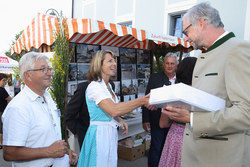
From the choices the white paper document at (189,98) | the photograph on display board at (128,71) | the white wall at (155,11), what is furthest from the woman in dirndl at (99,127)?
the white wall at (155,11)

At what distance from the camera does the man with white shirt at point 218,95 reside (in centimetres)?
105

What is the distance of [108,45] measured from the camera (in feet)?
14.3

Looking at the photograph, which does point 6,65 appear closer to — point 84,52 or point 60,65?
point 84,52

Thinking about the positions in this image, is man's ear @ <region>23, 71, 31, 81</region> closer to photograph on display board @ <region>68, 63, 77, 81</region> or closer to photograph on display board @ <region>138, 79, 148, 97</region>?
photograph on display board @ <region>68, 63, 77, 81</region>

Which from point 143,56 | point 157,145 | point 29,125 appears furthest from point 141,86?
point 29,125

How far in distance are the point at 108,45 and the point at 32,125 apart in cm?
317

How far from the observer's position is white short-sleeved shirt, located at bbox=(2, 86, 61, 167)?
1362 mm

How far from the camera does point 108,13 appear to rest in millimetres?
14547

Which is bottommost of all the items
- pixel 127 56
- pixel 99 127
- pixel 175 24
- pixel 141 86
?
pixel 99 127

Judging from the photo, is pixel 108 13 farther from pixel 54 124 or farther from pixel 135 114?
pixel 54 124

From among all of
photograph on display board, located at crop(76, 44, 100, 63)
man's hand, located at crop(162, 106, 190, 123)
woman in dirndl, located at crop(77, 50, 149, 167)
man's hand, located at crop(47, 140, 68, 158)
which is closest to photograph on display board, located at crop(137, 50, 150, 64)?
photograph on display board, located at crop(76, 44, 100, 63)

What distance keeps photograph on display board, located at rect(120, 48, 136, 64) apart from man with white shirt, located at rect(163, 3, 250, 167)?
3.20m

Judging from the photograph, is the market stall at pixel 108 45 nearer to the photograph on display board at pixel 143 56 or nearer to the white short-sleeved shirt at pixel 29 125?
the photograph on display board at pixel 143 56

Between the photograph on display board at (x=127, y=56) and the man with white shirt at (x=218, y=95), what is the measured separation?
3.20 metres
